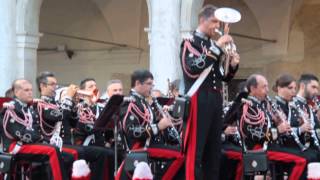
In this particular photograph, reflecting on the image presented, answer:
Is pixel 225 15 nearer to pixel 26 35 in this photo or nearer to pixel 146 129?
pixel 146 129

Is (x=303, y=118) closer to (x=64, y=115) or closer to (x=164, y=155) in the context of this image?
(x=164, y=155)

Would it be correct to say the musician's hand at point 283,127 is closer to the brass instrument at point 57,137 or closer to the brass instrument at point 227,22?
the brass instrument at point 227,22

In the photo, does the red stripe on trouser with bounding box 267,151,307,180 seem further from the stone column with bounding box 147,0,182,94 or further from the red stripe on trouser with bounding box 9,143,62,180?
the stone column with bounding box 147,0,182,94

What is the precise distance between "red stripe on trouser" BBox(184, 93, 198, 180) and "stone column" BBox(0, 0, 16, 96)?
364 inches

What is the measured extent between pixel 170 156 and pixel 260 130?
110 cm

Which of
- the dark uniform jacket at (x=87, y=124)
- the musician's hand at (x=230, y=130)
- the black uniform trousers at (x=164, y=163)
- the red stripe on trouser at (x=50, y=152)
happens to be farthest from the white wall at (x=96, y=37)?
the black uniform trousers at (x=164, y=163)

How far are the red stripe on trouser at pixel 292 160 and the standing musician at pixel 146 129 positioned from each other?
1.13 m

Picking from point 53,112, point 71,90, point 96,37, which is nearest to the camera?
point 53,112

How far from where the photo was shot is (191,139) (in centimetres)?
764

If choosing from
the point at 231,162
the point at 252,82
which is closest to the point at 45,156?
the point at 231,162

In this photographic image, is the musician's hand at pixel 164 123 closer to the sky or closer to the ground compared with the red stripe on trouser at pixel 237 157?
closer to the sky

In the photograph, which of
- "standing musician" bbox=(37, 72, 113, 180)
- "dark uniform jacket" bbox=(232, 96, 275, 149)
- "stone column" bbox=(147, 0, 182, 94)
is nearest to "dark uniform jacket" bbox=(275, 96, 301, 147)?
"dark uniform jacket" bbox=(232, 96, 275, 149)

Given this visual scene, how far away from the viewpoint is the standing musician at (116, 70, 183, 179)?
9477 mm

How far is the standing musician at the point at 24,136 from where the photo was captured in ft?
32.7
